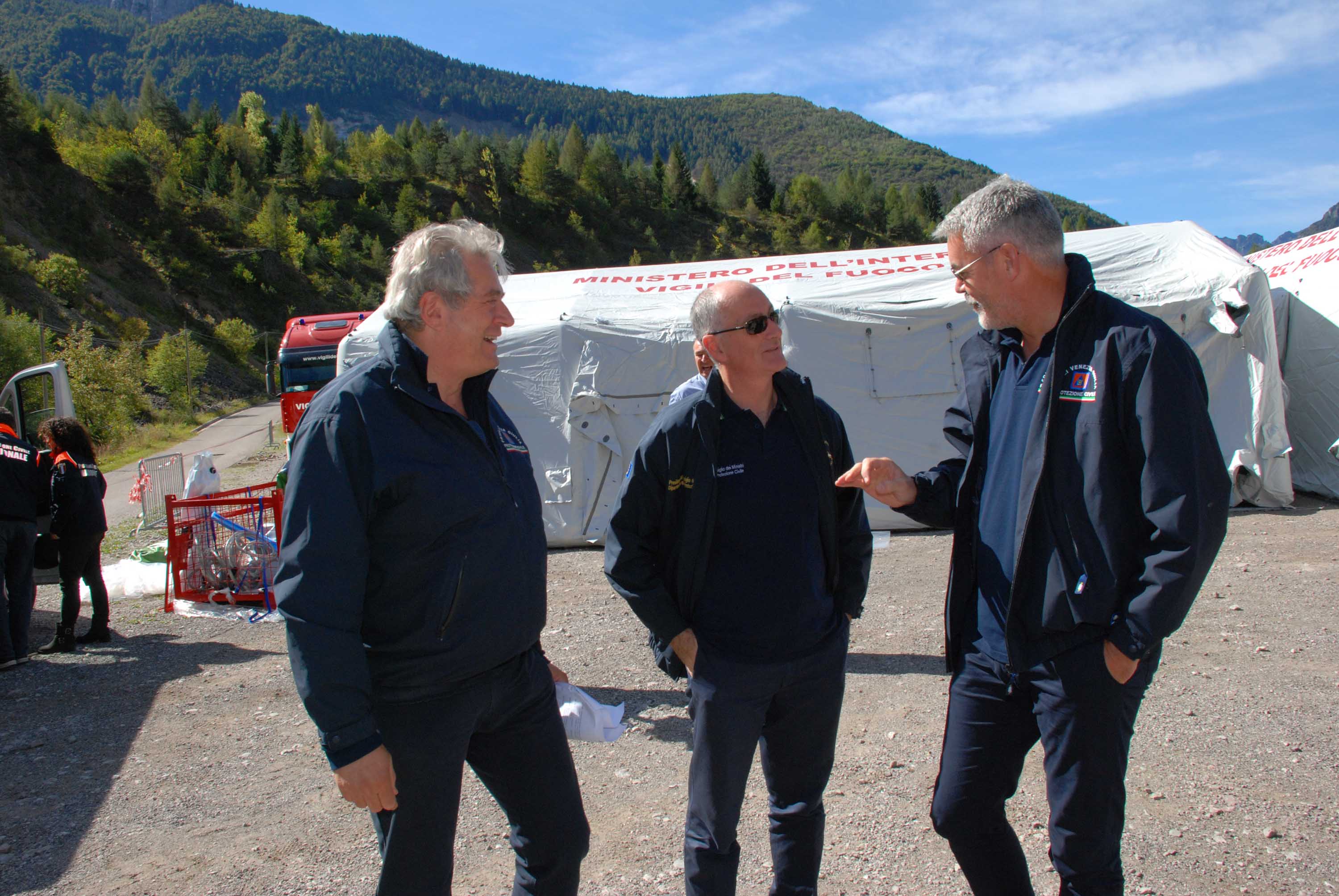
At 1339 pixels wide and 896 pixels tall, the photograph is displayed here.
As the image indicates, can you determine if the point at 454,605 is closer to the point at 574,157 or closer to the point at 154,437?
the point at 154,437

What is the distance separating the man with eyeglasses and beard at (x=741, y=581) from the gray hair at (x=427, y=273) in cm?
65

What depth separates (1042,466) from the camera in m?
1.78

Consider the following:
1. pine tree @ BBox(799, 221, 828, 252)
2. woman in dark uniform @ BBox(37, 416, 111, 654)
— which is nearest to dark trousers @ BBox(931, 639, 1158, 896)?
woman in dark uniform @ BBox(37, 416, 111, 654)

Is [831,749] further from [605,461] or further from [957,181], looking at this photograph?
[957,181]

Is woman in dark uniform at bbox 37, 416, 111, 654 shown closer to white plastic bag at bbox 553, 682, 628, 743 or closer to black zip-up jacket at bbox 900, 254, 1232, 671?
white plastic bag at bbox 553, 682, 628, 743

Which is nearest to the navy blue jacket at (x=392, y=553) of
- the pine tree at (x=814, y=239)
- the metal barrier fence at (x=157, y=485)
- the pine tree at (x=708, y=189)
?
the metal barrier fence at (x=157, y=485)

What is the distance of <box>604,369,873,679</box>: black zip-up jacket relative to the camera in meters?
2.14

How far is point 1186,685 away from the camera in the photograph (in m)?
4.12

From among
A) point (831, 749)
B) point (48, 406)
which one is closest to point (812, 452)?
point (831, 749)

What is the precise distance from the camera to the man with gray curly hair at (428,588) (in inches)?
62.7

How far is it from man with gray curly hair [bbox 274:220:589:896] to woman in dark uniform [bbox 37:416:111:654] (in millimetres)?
4946

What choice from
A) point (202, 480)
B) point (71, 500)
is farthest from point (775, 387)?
point (202, 480)

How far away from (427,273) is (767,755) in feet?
4.82

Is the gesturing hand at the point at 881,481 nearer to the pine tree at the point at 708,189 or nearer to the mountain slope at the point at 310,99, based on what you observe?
the pine tree at the point at 708,189
